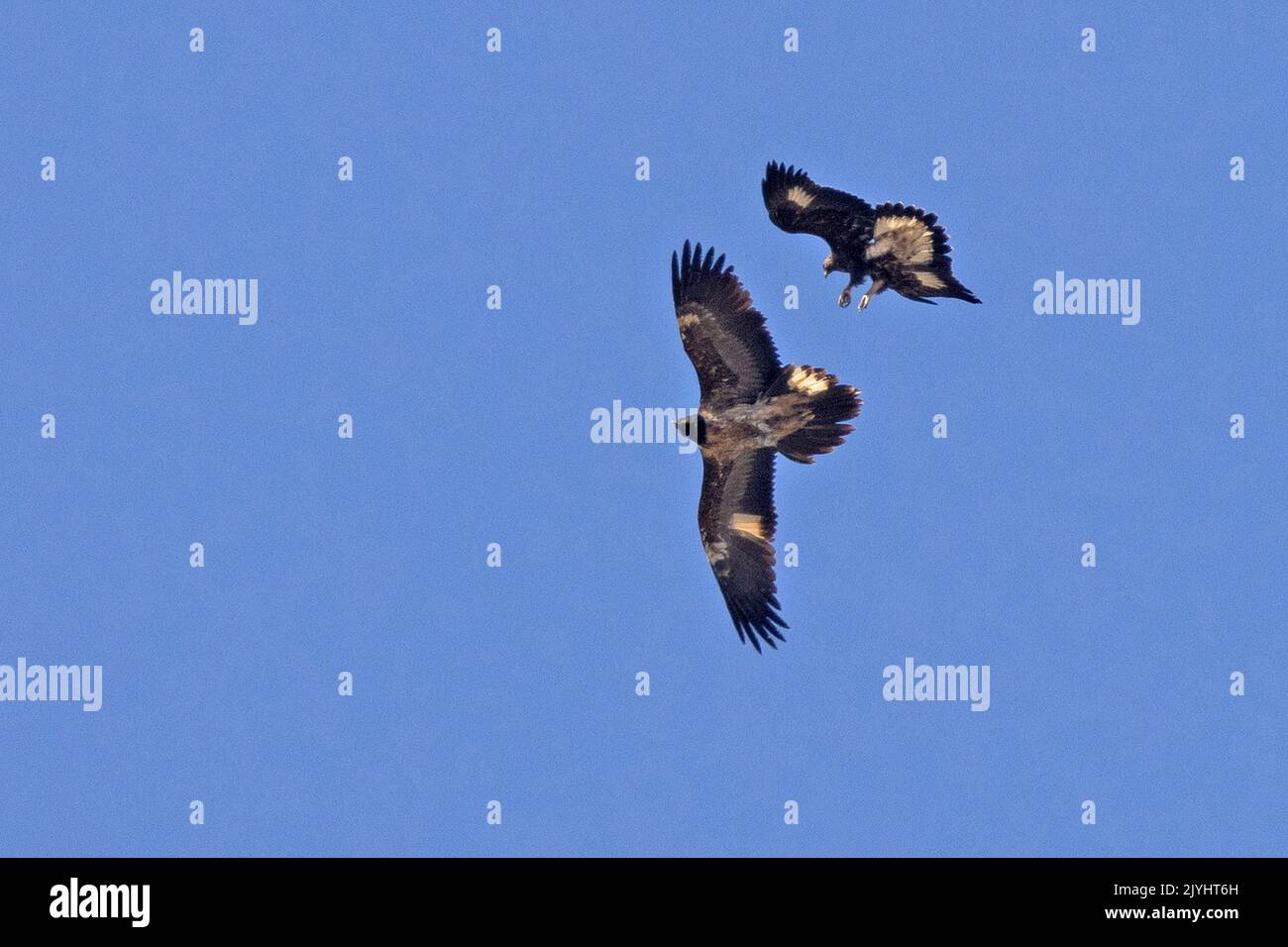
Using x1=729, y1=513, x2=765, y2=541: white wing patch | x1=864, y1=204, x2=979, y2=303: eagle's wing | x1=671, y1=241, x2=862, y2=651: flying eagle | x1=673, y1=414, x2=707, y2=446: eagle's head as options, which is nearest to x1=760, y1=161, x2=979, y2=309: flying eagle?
x1=864, y1=204, x2=979, y2=303: eagle's wing

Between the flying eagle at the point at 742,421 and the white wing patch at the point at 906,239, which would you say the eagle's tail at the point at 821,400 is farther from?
the white wing patch at the point at 906,239

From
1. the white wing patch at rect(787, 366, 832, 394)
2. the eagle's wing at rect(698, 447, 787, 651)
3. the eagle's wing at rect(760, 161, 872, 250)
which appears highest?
the eagle's wing at rect(760, 161, 872, 250)

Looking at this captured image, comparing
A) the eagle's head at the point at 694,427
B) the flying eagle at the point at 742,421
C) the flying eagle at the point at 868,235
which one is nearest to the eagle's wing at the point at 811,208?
the flying eagle at the point at 868,235

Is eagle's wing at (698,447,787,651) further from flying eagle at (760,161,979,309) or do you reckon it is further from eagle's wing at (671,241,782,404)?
flying eagle at (760,161,979,309)

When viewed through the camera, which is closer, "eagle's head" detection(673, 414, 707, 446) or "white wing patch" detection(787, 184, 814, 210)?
"white wing patch" detection(787, 184, 814, 210)

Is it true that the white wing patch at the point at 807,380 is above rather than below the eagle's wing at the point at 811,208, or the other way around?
below

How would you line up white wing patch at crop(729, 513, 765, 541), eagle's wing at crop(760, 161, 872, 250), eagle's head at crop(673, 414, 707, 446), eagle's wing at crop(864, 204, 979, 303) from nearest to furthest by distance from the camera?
eagle's wing at crop(864, 204, 979, 303) → eagle's wing at crop(760, 161, 872, 250) → eagle's head at crop(673, 414, 707, 446) → white wing patch at crop(729, 513, 765, 541)
